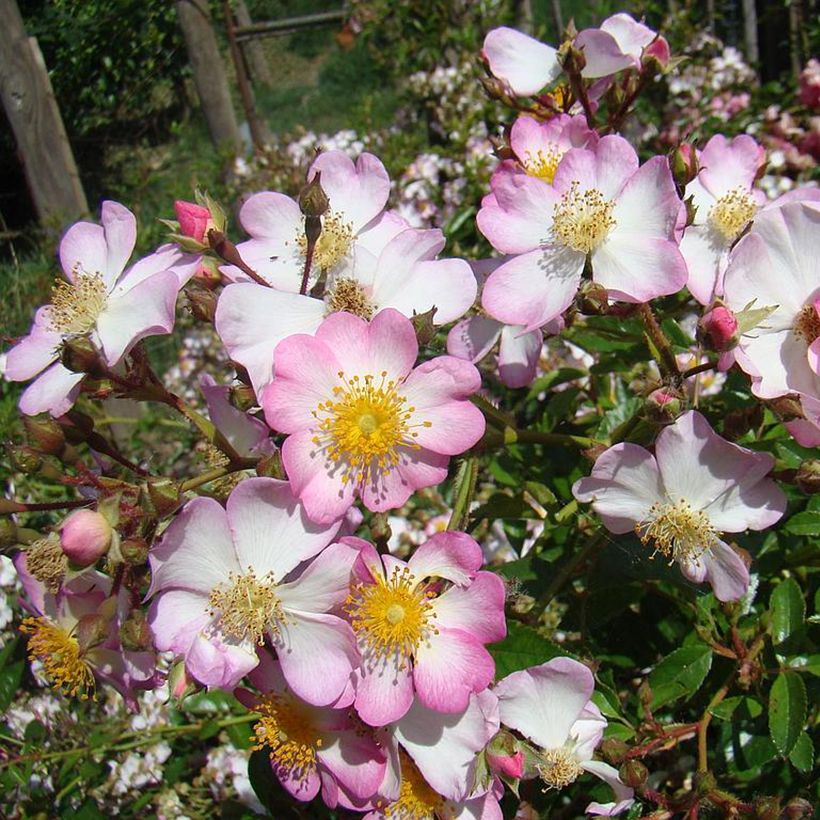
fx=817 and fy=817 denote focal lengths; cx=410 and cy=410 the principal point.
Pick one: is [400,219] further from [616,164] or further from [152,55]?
[152,55]

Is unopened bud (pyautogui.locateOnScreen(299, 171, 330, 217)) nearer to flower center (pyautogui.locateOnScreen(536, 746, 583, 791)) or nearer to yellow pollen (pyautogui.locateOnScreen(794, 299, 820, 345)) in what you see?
yellow pollen (pyautogui.locateOnScreen(794, 299, 820, 345))

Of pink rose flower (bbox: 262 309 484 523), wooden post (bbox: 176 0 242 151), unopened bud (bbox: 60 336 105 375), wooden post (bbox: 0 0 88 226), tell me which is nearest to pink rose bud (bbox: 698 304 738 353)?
pink rose flower (bbox: 262 309 484 523)

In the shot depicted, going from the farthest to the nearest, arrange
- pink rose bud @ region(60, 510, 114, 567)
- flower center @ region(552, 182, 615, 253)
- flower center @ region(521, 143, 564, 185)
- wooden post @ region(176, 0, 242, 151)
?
wooden post @ region(176, 0, 242, 151), flower center @ region(521, 143, 564, 185), flower center @ region(552, 182, 615, 253), pink rose bud @ region(60, 510, 114, 567)

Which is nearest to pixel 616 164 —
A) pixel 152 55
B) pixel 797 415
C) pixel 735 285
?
pixel 735 285

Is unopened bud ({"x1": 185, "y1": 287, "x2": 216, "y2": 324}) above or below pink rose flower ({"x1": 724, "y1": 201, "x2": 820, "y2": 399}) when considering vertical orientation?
above

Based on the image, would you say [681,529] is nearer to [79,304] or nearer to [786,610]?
[786,610]

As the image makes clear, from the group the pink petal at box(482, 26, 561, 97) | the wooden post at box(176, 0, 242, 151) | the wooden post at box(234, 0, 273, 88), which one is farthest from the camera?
the wooden post at box(234, 0, 273, 88)
